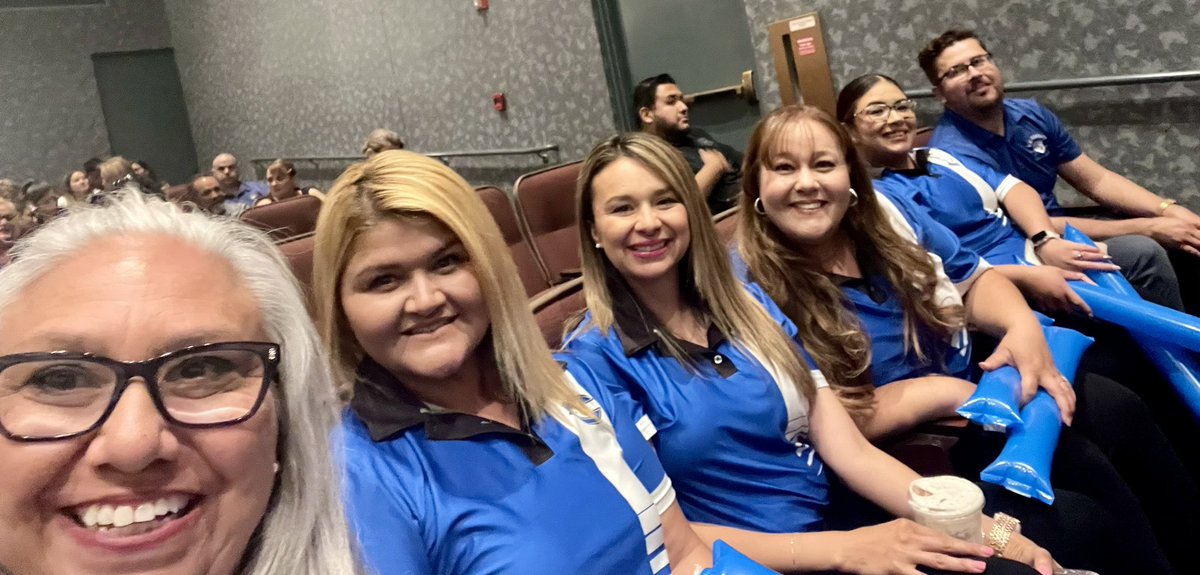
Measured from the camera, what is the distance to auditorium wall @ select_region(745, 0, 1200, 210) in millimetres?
2891

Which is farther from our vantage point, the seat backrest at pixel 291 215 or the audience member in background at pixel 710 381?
the seat backrest at pixel 291 215

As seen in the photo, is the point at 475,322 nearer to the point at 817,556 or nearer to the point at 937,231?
the point at 817,556

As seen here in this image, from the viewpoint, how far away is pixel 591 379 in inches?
46.0

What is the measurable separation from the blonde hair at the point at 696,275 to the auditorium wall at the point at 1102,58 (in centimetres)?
240

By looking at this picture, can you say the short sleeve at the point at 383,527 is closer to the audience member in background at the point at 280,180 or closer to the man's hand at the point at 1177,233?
the man's hand at the point at 1177,233

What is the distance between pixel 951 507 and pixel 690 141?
276 centimetres

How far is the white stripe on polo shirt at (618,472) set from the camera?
1028mm

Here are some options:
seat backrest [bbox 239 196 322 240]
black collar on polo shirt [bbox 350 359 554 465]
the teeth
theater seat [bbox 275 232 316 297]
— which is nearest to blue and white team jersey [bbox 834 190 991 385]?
black collar on polo shirt [bbox 350 359 554 465]

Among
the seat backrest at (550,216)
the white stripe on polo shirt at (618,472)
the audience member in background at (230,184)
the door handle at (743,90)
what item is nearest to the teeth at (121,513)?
the white stripe on polo shirt at (618,472)

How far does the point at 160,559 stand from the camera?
589 mm

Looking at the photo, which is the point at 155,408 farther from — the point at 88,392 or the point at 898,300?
the point at 898,300

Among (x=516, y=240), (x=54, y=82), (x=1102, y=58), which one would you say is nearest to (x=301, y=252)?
(x=516, y=240)

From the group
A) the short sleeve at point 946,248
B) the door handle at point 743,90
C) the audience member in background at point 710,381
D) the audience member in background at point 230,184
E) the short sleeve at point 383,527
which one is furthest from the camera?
the audience member in background at point 230,184

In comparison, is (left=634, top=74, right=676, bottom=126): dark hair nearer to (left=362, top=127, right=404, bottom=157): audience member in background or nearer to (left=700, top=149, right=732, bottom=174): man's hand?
(left=700, top=149, right=732, bottom=174): man's hand
